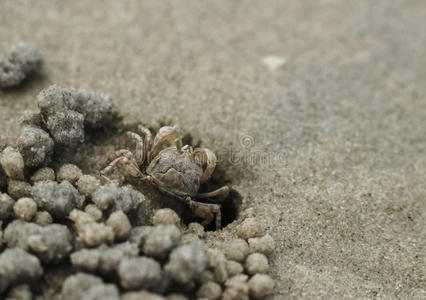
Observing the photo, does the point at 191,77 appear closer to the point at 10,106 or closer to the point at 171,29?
the point at 171,29

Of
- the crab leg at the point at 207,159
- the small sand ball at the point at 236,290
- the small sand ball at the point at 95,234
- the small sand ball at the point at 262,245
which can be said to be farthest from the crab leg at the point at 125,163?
the small sand ball at the point at 236,290

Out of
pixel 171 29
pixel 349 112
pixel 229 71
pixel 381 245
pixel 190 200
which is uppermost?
pixel 171 29

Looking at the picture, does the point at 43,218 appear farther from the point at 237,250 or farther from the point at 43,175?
the point at 237,250

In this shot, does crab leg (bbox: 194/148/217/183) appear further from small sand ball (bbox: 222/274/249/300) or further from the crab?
small sand ball (bbox: 222/274/249/300)

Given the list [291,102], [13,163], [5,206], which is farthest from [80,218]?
[291,102]

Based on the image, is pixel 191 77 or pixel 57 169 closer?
pixel 57 169

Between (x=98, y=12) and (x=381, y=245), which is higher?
(x=98, y=12)

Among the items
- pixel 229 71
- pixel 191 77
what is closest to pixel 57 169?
pixel 191 77

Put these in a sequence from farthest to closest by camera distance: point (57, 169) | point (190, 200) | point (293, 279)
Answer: point (190, 200) → point (57, 169) → point (293, 279)
